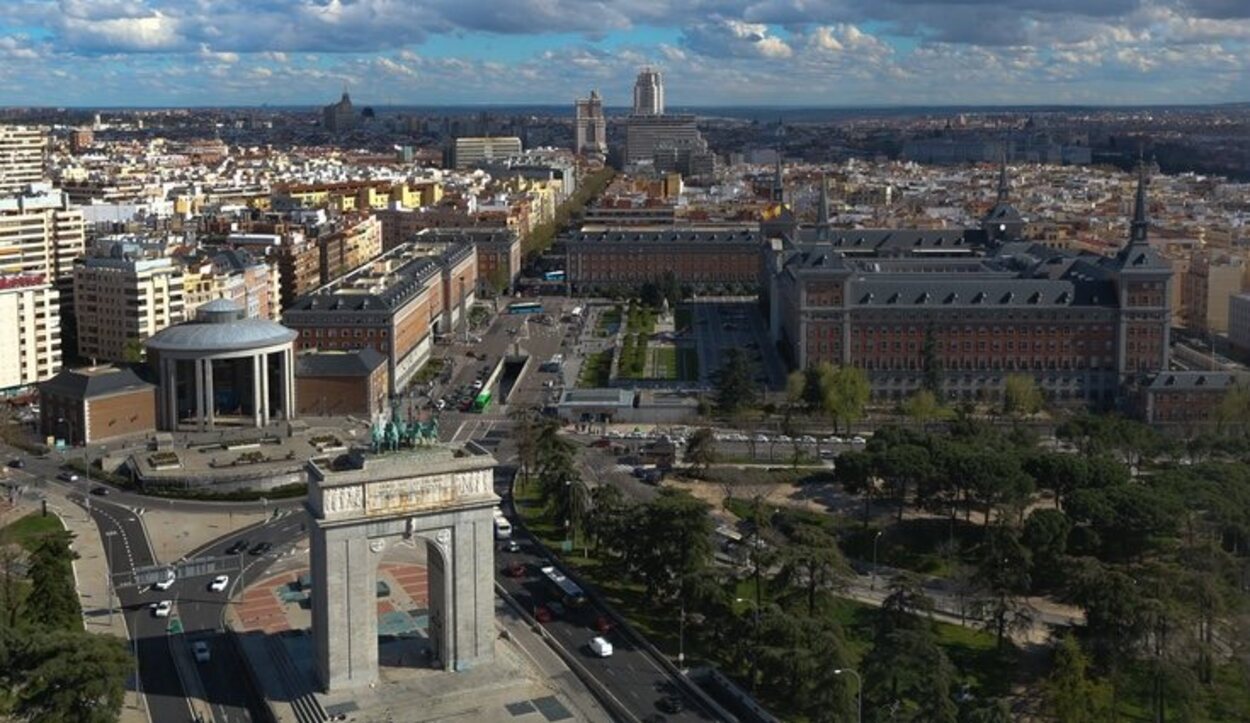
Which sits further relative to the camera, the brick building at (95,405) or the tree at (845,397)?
the tree at (845,397)

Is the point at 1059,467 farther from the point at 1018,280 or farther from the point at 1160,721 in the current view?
the point at 1018,280

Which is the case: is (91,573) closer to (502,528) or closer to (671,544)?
(502,528)

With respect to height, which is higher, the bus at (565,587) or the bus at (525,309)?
the bus at (525,309)

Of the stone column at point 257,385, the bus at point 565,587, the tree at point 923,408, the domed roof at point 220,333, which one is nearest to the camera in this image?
the bus at point 565,587

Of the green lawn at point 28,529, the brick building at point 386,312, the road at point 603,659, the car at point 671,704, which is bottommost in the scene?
the car at point 671,704

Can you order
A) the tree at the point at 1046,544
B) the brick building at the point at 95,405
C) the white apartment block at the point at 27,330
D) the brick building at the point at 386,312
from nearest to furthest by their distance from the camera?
1. the tree at the point at 1046,544
2. the brick building at the point at 95,405
3. the white apartment block at the point at 27,330
4. the brick building at the point at 386,312

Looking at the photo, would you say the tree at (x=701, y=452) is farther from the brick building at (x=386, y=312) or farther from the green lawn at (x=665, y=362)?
the brick building at (x=386, y=312)

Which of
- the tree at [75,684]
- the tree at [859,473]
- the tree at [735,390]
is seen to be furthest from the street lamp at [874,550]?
the tree at [75,684]
